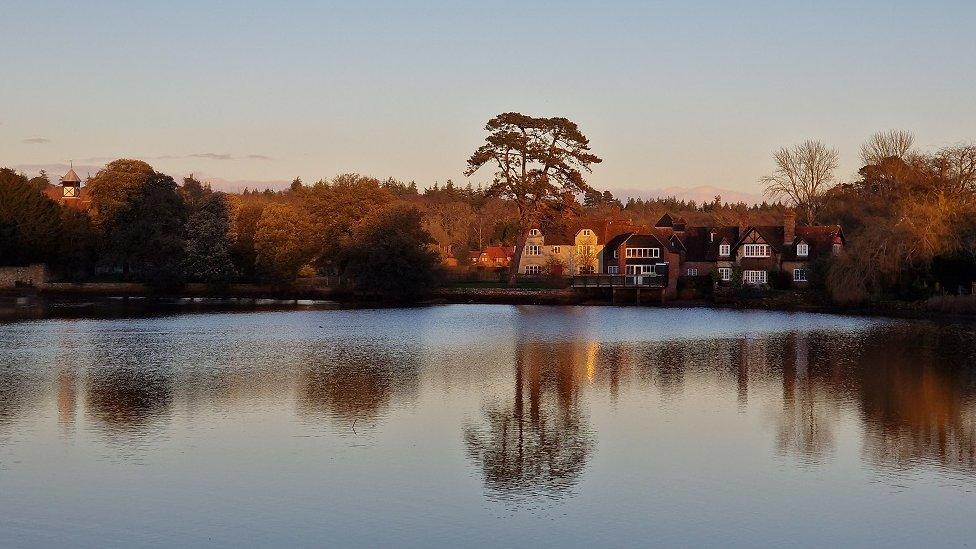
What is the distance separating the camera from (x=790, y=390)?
2730 centimetres

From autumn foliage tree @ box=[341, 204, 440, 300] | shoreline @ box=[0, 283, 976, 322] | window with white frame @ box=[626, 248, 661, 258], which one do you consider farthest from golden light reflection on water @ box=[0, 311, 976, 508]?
window with white frame @ box=[626, 248, 661, 258]

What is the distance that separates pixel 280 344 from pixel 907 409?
76.5ft

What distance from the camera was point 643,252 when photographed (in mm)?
89062

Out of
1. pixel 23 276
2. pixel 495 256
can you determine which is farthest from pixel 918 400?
pixel 495 256

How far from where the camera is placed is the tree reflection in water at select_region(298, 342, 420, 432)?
2283cm

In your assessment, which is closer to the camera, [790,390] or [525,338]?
[790,390]

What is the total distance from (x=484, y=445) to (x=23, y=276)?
70.1 m

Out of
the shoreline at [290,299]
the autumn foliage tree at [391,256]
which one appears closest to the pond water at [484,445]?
the shoreline at [290,299]

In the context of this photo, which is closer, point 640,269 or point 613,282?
point 613,282

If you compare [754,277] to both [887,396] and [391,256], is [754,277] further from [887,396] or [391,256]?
[887,396]

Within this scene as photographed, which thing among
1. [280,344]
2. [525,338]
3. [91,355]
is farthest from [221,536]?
[525,338]

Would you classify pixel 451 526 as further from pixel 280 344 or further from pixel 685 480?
pixel 280 344

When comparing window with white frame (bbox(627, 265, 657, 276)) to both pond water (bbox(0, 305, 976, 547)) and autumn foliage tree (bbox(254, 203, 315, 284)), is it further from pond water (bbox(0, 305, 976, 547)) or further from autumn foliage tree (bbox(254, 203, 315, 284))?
pond water (bbox(0, 305, 976, 547))

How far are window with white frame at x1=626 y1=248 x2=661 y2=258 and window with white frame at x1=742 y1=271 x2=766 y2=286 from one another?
9844 mm
